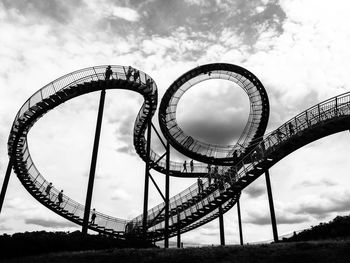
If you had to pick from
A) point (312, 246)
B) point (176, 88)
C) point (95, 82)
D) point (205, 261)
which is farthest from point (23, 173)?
point (312, 246)

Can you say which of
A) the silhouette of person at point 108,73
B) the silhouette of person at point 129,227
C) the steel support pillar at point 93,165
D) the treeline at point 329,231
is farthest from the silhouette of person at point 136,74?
the treeline at point 329,231

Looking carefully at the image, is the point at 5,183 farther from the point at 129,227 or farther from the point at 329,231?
the point at 329,231

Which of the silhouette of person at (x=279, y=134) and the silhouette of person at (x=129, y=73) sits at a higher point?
the silhouette of person at (x=129, y=73)

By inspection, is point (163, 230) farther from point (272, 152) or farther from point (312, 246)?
point (312, 246)

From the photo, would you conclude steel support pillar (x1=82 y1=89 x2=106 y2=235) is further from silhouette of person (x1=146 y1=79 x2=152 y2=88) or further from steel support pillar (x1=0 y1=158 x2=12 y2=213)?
steel support pillar (x1=0 y1=158 x2=12 y2=213)

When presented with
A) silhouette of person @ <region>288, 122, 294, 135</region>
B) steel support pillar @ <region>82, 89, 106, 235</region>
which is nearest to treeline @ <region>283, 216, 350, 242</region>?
silhouette of person @ <region>288, 122, 294, 135</region>

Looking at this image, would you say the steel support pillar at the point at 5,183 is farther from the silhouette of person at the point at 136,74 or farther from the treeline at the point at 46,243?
the silhouette of person at the point at 136,74

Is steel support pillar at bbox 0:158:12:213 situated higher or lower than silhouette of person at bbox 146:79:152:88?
lower
